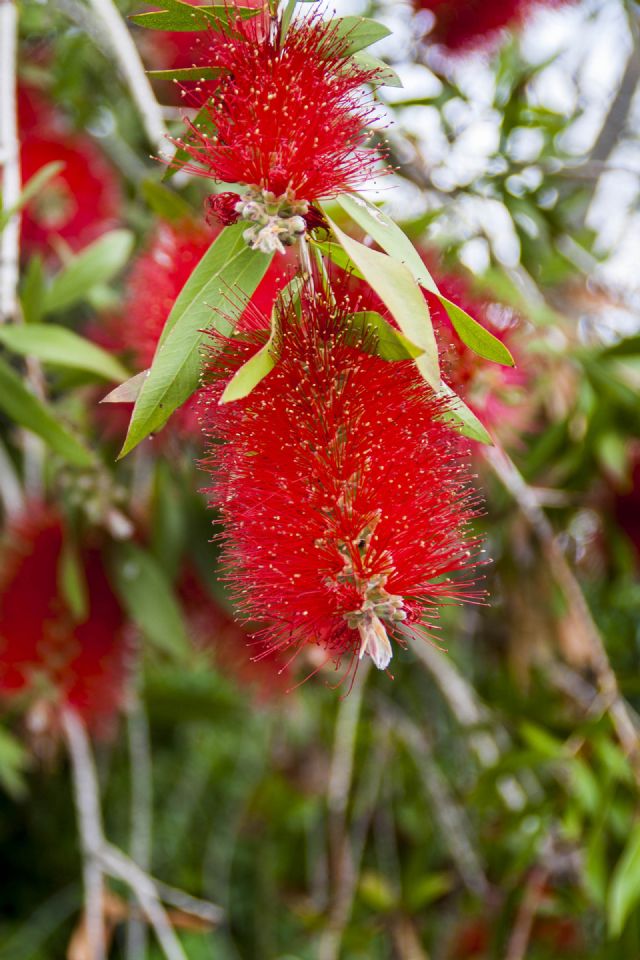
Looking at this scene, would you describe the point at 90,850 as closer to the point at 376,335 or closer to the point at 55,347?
the point at 55,347

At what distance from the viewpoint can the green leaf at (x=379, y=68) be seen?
0.65 meters

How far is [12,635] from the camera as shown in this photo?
1.29m

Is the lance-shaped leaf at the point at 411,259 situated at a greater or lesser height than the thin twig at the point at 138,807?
greater

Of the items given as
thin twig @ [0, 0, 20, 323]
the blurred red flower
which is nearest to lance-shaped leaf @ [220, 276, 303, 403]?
the blurred red flower

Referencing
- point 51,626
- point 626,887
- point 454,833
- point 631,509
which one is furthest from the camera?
point 631,509

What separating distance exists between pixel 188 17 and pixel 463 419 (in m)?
0.34

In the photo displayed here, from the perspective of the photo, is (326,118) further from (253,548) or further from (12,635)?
(12,635)

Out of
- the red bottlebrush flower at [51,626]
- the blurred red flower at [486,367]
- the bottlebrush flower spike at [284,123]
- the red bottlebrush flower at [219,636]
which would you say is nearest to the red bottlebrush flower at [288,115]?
the bottlebrush flower spike at [284,123]

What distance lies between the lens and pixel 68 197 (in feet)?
5.69

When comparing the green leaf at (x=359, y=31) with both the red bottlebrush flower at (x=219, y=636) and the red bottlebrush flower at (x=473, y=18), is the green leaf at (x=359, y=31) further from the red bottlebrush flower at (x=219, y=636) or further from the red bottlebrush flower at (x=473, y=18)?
the red bottlebrush flower at (x=219, y=636)

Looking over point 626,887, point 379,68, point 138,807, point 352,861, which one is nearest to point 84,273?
point 379,68

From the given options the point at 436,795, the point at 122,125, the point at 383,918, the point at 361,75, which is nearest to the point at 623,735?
the point at 436,795

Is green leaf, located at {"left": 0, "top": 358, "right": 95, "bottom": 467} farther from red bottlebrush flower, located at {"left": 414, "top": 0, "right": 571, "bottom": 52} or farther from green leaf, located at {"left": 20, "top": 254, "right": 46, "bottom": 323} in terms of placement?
red bottlebrush flower, located at {"left": 414, "top": 0, "right": 571, "bottom": 52}

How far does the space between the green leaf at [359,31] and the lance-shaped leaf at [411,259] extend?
151 mm
